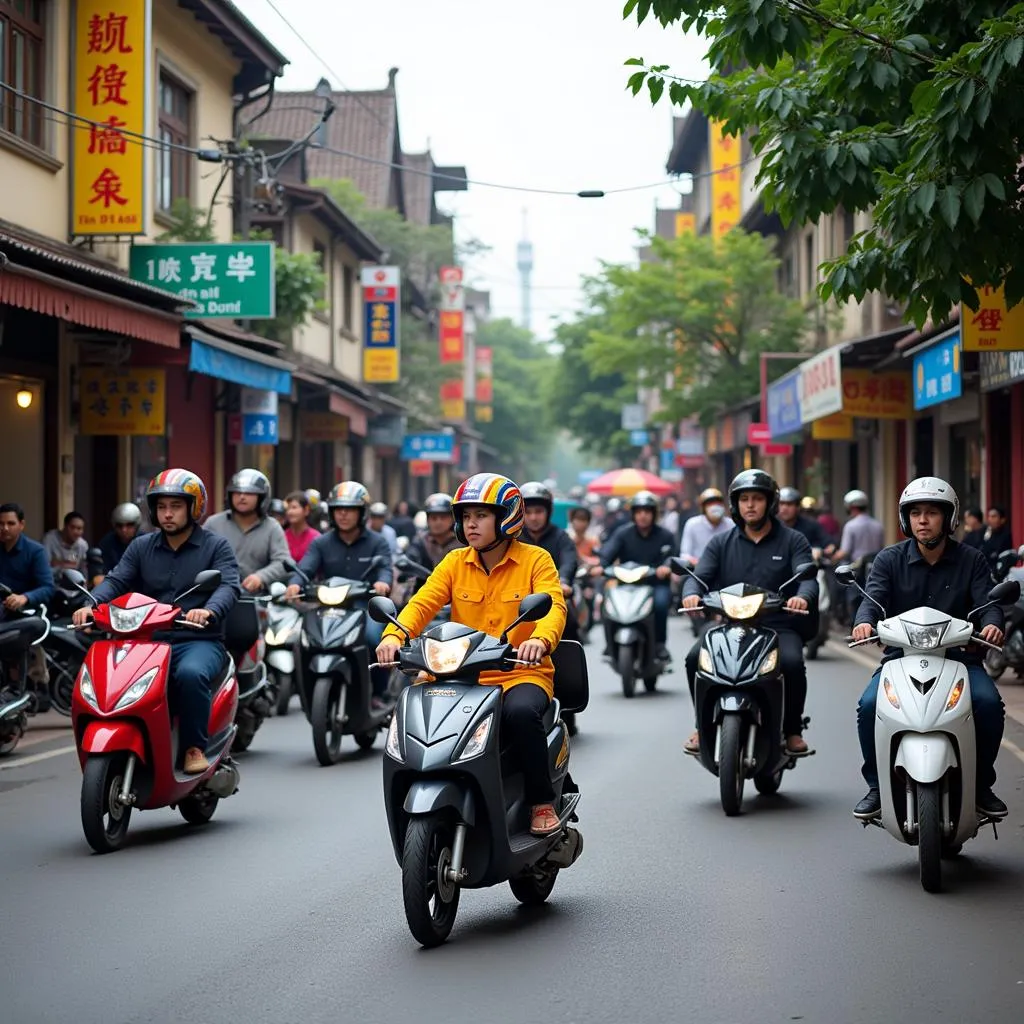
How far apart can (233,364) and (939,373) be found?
26.2 ft

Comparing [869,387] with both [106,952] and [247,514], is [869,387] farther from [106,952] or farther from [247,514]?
[106,952]

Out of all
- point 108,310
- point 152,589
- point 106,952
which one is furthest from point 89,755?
point 108,310

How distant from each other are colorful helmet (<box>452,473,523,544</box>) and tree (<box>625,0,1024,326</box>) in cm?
284

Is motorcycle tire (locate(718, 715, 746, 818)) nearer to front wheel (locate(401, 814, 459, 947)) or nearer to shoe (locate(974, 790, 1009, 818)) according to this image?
shoe (locate(974, 790, 1009, 818))

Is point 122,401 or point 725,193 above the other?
point 725,193

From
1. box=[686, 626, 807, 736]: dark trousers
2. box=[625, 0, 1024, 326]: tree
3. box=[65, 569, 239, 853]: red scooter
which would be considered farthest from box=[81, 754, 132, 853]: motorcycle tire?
box=[625, 0, 1024, 326]: tree

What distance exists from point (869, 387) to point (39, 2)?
1328 cm

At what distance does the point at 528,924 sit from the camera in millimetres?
6840

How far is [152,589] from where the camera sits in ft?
29.9

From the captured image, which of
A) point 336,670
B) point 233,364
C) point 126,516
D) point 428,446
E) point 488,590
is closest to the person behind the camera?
point 488,590

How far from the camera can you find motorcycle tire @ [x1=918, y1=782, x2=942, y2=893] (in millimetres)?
7172

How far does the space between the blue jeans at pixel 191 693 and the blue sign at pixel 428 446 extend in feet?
117

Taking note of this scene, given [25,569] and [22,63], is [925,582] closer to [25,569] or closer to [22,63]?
[25,569]

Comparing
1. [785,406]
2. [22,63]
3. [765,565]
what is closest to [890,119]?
[765,565]
